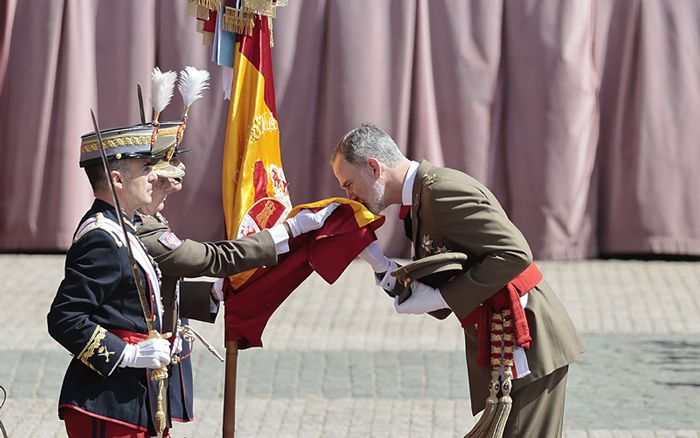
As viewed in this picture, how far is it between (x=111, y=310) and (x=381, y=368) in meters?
3.63

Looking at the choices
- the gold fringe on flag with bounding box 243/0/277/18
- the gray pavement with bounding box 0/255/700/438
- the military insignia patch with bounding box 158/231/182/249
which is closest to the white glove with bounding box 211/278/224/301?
the military insignia patch with bounding box 158/231/182/249

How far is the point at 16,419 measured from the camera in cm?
701

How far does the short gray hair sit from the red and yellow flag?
2.26 feet

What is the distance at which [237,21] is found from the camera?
539 cm

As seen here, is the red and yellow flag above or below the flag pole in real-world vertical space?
above

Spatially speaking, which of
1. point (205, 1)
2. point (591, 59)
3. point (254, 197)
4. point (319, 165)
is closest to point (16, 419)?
point (254, 197)

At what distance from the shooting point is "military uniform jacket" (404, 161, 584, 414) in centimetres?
467

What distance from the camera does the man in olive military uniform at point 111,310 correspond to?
14.3ft

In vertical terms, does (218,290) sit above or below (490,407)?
above

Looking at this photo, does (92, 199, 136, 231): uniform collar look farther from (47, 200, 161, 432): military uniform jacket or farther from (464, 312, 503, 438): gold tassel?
(464, 312, 503, 438): gold tassel

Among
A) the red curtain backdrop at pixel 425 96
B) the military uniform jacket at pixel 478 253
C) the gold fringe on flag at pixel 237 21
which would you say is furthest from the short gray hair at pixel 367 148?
the red curtain backdrop at pixel 425 96

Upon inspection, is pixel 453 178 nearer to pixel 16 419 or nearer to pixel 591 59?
pixel 16 419

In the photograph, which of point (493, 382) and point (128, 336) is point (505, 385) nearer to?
point (493, 382)

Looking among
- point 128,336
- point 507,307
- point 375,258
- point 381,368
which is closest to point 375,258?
point 375,258
